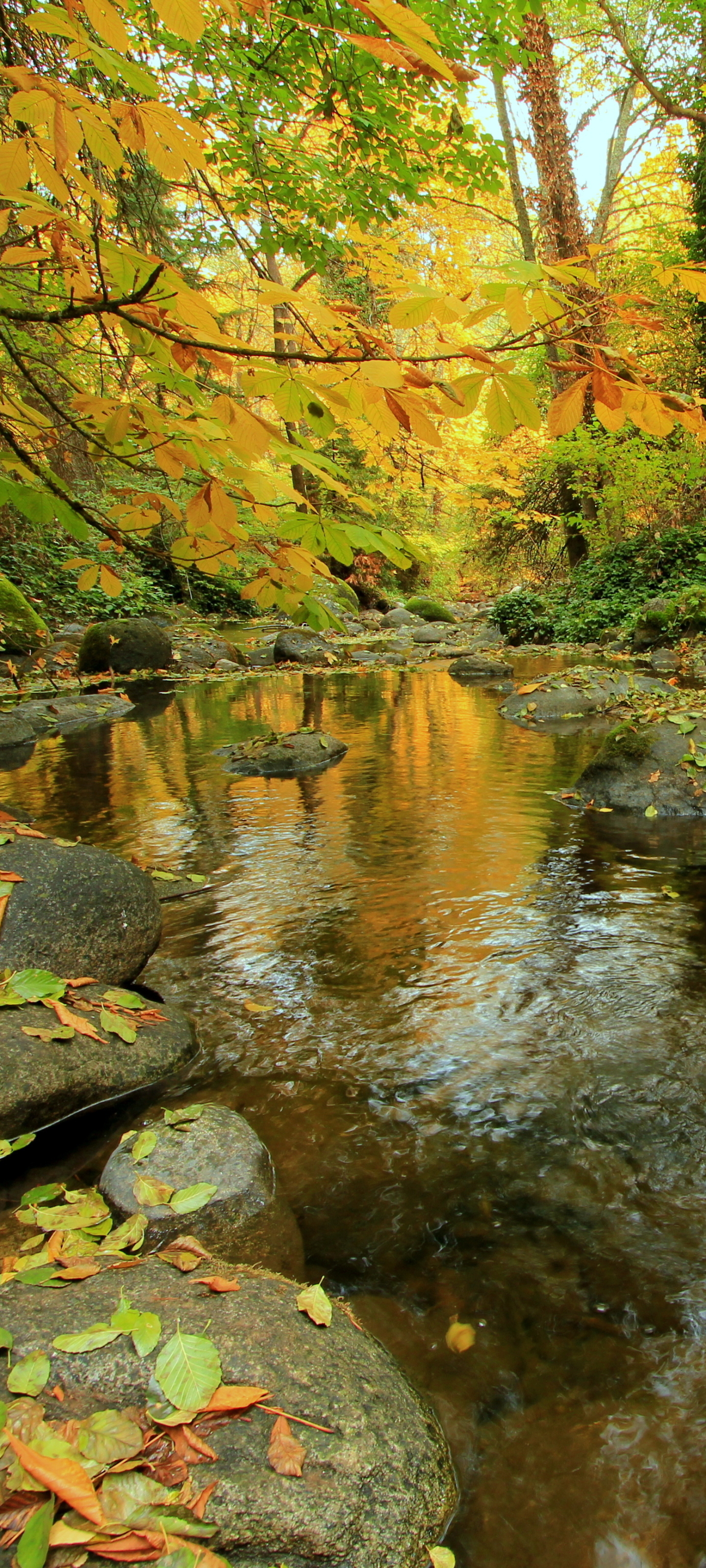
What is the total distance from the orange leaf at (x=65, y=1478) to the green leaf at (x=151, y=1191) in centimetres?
102

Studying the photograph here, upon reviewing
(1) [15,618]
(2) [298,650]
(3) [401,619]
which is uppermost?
(1) [15,618]

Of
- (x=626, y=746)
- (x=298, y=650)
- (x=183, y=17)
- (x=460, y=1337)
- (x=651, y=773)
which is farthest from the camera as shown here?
(x=298, y=650)

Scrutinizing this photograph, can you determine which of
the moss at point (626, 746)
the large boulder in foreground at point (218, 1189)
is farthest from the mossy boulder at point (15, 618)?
the large boulder in foreground at point (218, 1189)

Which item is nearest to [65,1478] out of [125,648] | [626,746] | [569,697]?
[626,746]

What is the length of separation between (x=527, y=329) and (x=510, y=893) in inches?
147

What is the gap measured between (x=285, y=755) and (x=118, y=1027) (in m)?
5.20

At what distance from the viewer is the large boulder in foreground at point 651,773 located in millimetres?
6176

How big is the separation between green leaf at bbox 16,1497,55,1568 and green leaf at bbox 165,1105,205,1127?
1370mm

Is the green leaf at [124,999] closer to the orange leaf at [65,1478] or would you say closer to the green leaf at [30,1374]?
the green leaf at [30,1374]

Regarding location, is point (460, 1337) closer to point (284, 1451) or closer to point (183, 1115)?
point (284, 1451)

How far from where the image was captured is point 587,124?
66.1ft

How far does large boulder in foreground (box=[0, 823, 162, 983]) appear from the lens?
3.30 metres

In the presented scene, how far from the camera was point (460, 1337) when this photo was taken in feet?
6.73

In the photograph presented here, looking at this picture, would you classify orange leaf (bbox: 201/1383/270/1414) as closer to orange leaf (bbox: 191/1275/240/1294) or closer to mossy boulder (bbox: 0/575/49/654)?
orange leaf (bbox: 191/1275/240/1294)
